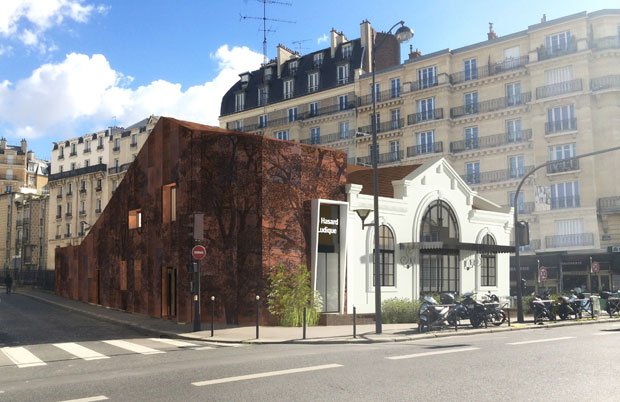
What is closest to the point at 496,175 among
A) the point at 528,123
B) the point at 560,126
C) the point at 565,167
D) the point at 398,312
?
the point at 528,123

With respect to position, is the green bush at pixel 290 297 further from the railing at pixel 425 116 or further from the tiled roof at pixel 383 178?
the railing at pixel 425 116

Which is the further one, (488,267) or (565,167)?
(565,167)

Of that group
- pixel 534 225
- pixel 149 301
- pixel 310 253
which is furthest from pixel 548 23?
pixel 149 301

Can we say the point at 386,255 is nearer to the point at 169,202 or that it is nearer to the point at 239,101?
the point at 169,202

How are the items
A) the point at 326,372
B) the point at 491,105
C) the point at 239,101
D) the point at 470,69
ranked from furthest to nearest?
the point at 239,101
the point at 470,69
the point at 491,105
the point at 326,372

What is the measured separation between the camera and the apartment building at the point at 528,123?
4103 cm

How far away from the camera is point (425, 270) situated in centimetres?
2500

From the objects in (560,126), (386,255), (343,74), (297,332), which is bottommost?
(297,332)

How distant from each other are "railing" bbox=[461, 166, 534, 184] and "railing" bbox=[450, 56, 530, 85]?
7.64 meters

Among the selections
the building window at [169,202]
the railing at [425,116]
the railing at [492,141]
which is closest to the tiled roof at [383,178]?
the building window at [169,202]

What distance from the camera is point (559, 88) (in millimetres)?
42500

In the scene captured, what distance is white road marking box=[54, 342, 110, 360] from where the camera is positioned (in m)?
12.6

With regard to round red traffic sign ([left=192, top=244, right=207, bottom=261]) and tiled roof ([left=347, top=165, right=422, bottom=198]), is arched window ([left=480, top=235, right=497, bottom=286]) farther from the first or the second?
round red traffic sign ([left=192, top=244, right=207, bottom=261])

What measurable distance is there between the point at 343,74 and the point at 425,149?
36.7ft
